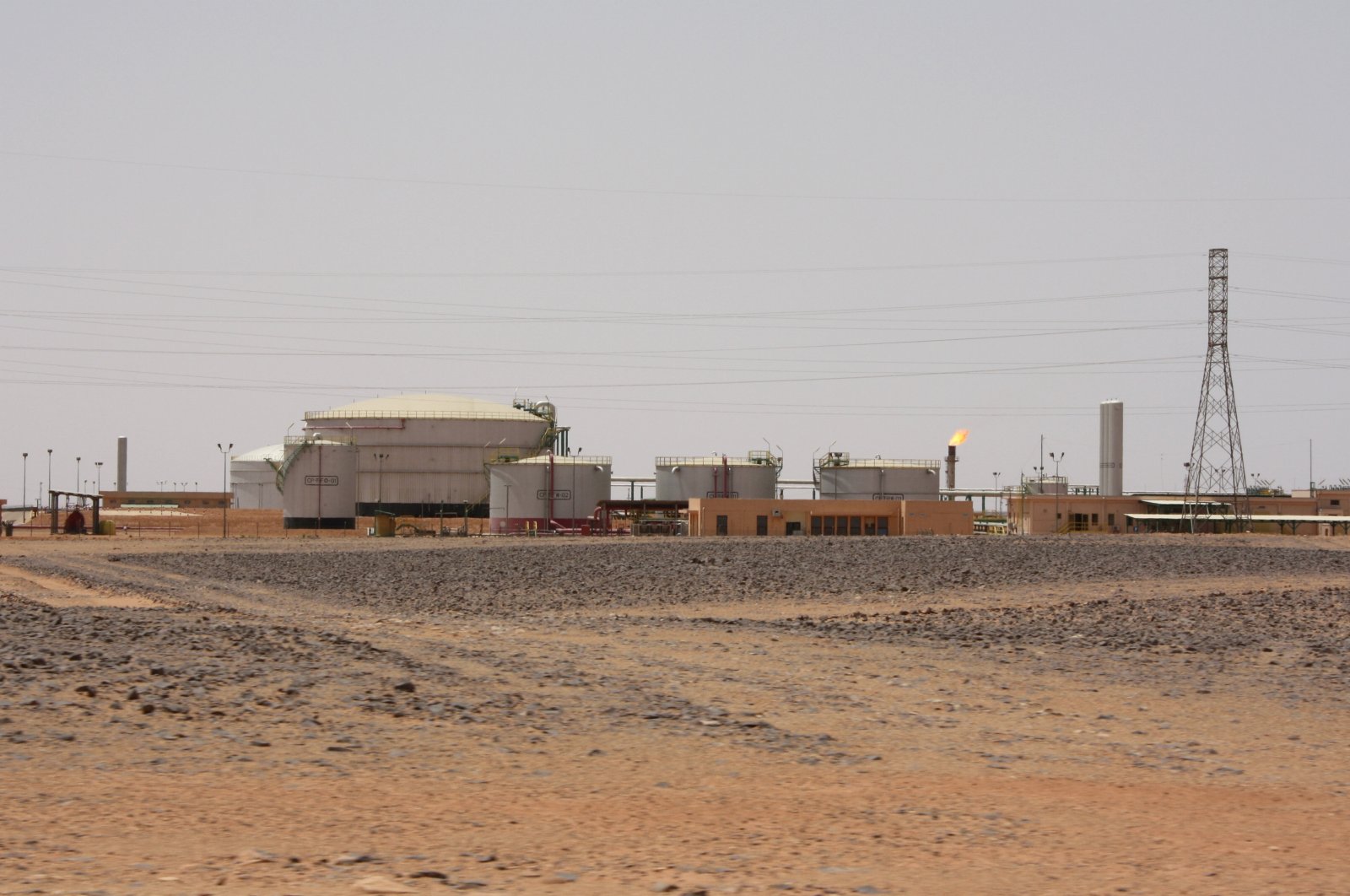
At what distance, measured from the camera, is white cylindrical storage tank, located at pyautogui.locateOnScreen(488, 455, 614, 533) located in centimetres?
9219

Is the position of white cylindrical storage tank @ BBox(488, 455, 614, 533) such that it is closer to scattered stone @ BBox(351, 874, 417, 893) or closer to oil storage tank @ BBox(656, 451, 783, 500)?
oil storage tank @ BBox(656, 451, 783, 500)

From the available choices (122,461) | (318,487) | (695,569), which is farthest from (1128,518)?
(122,461)

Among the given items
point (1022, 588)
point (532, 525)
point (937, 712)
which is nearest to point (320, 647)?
point (937, 712)

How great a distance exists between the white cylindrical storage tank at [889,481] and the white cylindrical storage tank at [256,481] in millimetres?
53016

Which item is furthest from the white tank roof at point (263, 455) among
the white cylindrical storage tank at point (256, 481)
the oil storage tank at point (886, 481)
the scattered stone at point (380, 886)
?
the scattered stone at point (380, 886)

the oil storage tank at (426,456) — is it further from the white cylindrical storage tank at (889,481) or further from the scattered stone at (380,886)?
the scattered stone at (380,886)

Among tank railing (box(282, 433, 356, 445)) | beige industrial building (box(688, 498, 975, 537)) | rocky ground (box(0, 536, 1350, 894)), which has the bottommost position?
rocky ground (box(0, 536, 1350, 894))

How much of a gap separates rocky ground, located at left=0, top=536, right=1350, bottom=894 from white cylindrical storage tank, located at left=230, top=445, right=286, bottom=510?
317 ft

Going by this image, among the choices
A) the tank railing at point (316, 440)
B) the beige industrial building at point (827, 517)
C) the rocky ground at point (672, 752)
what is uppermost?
the tank railing at point (316, 440)

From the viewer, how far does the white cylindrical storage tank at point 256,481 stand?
12450cm

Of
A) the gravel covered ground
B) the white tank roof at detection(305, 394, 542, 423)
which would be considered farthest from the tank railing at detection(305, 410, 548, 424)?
the gravel covered ground

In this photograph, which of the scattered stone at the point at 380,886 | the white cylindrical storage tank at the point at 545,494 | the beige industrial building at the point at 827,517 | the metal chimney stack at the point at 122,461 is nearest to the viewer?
the scattered stone at the point at 380,886

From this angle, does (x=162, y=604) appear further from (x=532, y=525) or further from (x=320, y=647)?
(x=532, y=525)

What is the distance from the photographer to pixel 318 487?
→ 9838 centimetres
